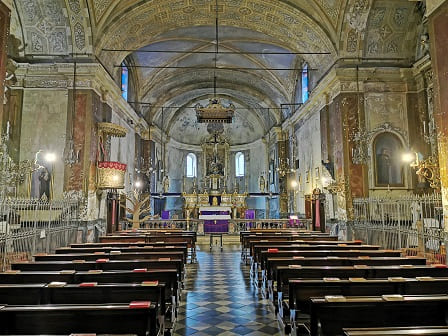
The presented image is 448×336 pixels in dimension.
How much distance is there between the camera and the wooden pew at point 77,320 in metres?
2.63

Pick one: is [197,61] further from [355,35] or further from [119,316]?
[119,316]

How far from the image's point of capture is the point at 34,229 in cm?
788

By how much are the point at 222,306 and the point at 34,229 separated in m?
4.81

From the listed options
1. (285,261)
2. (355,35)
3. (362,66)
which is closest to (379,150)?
(362,66)

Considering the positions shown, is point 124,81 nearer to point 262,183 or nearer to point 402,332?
point 262,183

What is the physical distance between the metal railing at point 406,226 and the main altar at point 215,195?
6.53m

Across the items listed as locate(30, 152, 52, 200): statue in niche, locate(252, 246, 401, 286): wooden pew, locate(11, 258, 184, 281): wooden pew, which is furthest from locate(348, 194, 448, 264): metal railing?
locate(30, 152, 52, 200): statue in niche

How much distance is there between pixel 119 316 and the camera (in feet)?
8.78

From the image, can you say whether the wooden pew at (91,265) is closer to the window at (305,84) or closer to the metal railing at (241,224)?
the metal railing at (241,224)

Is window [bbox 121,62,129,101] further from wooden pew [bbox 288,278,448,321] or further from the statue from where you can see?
wooden pew [bbox 288,278,448,321]

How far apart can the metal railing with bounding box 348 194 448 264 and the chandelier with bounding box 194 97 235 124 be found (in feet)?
21.1

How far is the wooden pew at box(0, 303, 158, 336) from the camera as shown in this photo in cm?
263

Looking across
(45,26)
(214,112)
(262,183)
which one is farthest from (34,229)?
(262,183)

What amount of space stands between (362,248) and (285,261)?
2.61 metres
